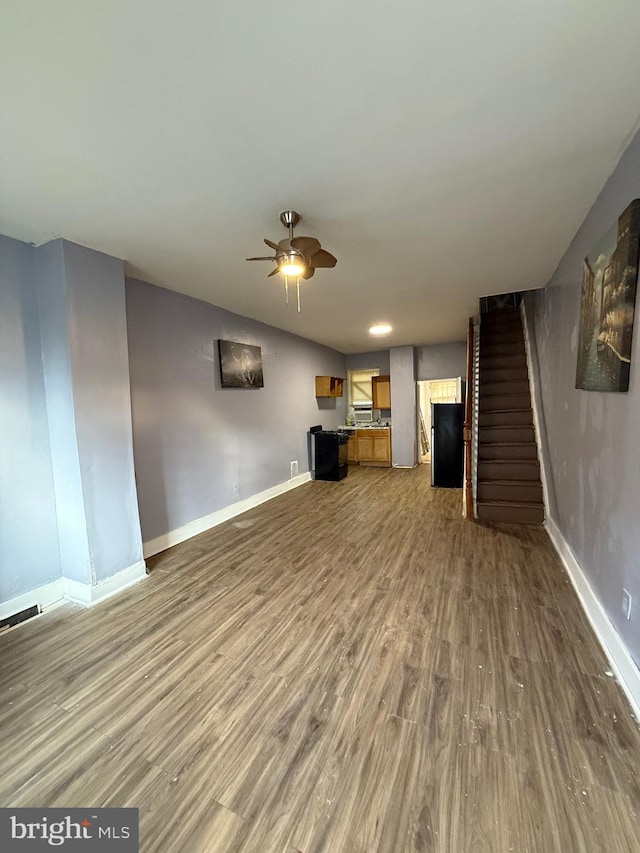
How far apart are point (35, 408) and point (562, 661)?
12.0ft

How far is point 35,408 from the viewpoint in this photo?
232 cm

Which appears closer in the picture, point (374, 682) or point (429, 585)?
point (374, 682)

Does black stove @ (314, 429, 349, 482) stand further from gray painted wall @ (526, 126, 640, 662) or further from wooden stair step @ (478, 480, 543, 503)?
gray painted wall @ (526, 126, 640, 662)

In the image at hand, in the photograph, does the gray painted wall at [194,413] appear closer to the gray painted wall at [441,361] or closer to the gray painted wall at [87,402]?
the gray painted wall at [87,402]

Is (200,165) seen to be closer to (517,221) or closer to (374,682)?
(517,221)

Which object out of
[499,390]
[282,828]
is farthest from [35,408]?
[499,390]

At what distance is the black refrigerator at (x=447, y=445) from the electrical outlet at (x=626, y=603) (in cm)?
370

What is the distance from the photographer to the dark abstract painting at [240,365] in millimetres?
3971

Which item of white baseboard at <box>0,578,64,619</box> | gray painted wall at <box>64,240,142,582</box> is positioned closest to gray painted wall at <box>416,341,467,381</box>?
gray painted wall at <box>64,240,142,582</box>

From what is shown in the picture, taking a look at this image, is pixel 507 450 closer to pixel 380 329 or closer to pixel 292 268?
pixel 380 329

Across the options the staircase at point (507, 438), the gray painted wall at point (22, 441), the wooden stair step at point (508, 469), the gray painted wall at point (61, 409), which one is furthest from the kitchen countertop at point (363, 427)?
the gray painted wall at point (22, 441)

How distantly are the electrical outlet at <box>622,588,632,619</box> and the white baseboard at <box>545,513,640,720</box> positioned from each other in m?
0.16

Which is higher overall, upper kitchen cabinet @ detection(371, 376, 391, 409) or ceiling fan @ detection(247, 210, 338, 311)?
ceiling fan @ detection(247, 210, 338, 311)

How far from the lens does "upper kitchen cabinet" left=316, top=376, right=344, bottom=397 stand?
6441 millimetres
